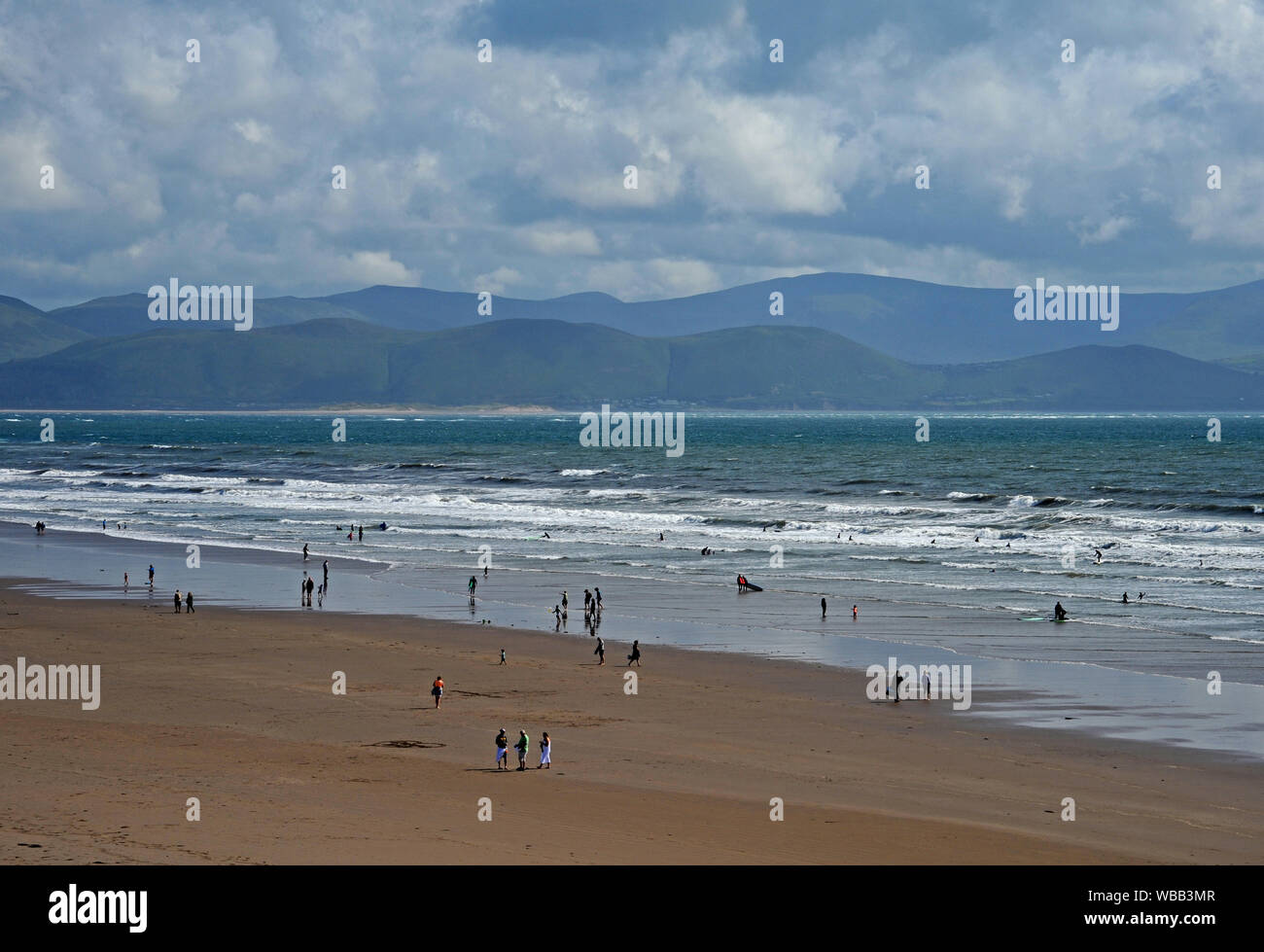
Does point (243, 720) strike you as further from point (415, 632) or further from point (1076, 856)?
point (1076, 856)

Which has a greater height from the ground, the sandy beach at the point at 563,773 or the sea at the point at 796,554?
the sea at the point at 796,554

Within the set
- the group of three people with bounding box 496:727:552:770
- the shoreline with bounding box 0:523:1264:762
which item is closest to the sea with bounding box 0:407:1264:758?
the shoreline with bounding box 0:523:1264:762

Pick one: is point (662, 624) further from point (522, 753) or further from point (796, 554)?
point (796, 554)

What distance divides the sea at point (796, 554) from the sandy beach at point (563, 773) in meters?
4.10

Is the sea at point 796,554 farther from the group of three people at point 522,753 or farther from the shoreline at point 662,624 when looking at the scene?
the group of three people at point 522,753

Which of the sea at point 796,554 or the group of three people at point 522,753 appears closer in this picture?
the group of three people at point 522,753

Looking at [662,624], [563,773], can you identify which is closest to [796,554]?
[662,624]

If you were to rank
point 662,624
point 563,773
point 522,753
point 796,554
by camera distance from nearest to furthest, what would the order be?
point 563,773 < point 522,753 < point 662,624 < point 796,554

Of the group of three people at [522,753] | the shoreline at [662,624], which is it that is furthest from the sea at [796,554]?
the group of three people at [522,753]

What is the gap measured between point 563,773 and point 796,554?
1508 inches

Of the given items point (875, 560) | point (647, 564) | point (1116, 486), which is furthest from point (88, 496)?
point (1116, 486)

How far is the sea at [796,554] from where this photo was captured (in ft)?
116

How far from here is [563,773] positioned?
23188 mm
